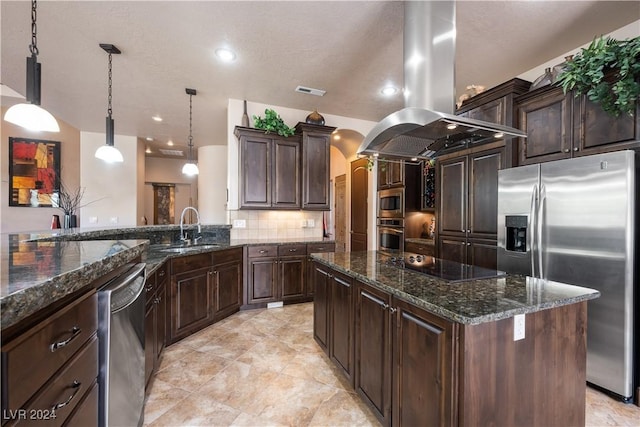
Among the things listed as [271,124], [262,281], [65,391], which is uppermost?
[271,124]

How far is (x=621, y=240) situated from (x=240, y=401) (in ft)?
9.46

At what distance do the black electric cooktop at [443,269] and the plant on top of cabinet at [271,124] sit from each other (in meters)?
2.44

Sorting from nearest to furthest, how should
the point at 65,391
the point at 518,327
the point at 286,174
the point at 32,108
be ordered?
the point at 65,391, the point at 518,327, the point at 32,108, the point at 286,174

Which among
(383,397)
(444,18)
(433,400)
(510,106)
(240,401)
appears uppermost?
(444,18)

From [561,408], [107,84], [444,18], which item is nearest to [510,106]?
[444,18]

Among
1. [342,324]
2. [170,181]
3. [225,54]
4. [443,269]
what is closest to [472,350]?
[443,269]

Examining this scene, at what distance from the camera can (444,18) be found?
6.34ft

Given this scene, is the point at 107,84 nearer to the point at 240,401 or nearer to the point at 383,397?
the point at 240,401

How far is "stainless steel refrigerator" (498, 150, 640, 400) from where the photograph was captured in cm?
194

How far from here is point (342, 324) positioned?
2.11m

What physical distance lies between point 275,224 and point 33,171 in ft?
15.5

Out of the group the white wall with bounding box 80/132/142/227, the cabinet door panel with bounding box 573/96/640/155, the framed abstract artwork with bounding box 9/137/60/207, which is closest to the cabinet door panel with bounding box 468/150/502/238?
the cabinet door panel with bounding box 573/96/640/155

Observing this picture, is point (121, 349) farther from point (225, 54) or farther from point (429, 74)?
point (225, 54)

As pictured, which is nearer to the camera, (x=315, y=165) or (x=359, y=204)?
(x=315, y=165)
